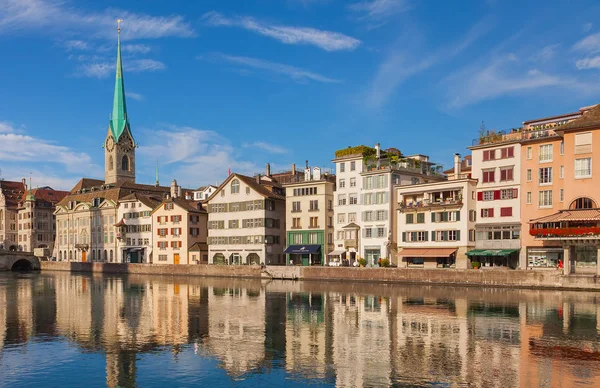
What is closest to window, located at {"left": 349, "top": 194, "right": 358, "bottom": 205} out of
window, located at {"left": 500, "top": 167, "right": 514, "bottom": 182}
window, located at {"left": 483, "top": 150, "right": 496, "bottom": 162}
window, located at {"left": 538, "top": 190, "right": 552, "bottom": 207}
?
window, located at {"left": 483, "top": 150, "right": 496, "bottom": 162}

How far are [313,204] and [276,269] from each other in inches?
509

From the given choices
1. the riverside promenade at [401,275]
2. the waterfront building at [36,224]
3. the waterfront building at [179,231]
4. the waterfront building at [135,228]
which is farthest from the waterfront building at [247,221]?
the waterfront building at [36,224]

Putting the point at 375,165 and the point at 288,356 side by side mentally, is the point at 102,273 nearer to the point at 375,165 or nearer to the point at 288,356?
the point at 375,165

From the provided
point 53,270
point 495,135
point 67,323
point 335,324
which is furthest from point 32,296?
→ point 53,270

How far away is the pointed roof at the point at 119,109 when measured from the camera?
19012 cm

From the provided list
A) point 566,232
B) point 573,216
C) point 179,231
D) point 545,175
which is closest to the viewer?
point 566,232

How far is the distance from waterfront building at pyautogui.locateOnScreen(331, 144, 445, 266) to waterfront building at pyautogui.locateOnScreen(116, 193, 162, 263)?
45802 millimetres

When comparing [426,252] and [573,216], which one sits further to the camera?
[426,252]

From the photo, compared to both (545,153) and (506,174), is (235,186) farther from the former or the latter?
(545,153)

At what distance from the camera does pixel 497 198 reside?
7738 cm

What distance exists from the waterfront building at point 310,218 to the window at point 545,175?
34.2 metres

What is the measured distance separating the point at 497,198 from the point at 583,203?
11.0 meters

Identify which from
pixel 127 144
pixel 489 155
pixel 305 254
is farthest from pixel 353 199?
pixel 127 144

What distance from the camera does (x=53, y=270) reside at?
139m
